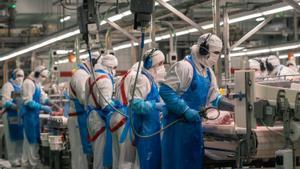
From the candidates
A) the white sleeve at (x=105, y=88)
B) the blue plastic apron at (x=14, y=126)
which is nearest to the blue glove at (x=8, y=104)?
the blue plastic apron at (x=14, y=126)

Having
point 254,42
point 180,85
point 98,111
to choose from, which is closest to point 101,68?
point 98,111

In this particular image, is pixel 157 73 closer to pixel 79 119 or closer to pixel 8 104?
pixel 79 119

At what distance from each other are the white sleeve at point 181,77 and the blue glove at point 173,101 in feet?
0.19

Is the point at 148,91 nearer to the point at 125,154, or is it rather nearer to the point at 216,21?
the point at 125,154

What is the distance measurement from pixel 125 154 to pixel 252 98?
8.97 ft

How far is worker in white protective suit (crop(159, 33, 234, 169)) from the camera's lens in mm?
6570

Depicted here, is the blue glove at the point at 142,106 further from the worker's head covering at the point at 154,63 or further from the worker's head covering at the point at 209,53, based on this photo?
the worker's head covering at the point at 209,53

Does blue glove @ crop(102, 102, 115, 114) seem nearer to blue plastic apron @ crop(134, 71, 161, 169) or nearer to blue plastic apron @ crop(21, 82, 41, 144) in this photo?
blue plastic apron @ crop(134, 71, 161, 169)

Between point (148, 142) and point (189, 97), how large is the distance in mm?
950

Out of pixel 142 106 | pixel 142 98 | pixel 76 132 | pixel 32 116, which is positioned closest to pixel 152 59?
pixel 142 98

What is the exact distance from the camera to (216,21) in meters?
9.43

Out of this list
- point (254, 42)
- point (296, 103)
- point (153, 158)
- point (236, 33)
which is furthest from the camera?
point (254, 42)

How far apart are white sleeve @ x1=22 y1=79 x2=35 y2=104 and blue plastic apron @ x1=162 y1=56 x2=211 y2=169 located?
245 inches

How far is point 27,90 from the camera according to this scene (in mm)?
12477
